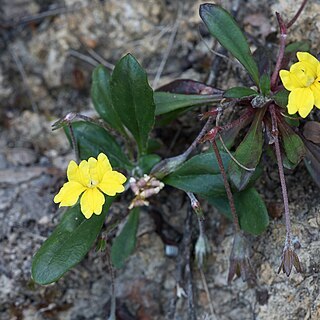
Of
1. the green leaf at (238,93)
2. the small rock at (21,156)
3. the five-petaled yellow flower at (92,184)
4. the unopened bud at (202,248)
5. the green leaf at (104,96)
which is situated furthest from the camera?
the small rock at (21,156)

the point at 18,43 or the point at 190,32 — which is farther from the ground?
the point at 190,32

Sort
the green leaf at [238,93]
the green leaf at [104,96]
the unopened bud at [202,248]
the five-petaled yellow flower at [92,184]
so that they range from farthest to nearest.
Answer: the green leaf at [104,96], the unopened bud at [202,248], the green leaf at [238,93], the five-petaled yellow flower at [92,184]

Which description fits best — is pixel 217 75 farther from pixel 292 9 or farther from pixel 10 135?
pixel 10 135

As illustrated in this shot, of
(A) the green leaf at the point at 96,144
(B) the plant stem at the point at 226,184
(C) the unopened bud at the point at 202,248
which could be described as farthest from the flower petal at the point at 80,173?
(C) the unopened bud at the point at 202,248

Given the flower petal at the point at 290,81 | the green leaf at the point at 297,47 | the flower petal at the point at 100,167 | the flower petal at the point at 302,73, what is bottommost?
the flower petal at the point at 100,167

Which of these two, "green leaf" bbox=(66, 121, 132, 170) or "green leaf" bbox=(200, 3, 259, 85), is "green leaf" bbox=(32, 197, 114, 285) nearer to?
"green leaf" bbox=(66, 121, 132, 170)

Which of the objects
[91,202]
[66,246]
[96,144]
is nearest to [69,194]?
[91,202]

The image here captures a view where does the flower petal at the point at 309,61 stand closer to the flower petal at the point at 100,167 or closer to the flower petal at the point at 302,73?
the flower petal at the point at 302,73

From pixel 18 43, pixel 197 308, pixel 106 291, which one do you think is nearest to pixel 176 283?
pixel 197 308
